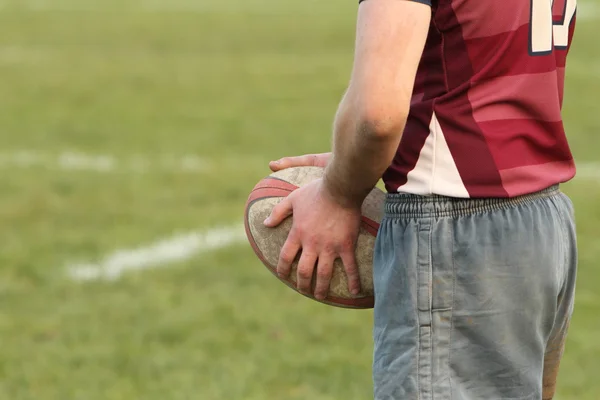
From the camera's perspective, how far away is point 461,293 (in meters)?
1.95

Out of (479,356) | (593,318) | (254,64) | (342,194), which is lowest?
(254,64)

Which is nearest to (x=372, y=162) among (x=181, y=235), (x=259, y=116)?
(x=181, y=235)

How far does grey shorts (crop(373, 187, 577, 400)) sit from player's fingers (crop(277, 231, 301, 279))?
19 centimetres

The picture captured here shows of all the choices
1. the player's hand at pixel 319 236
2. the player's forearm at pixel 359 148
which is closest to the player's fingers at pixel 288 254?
the player's hand at pixel 319 236

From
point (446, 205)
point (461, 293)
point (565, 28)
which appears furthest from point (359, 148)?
point (565, 28)

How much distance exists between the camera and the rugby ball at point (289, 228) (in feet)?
7.02

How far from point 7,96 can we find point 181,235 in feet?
13.4

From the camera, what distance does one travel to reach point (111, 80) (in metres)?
9.70

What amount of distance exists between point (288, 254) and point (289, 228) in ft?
0.30

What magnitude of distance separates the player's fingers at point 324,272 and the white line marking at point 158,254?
9.21ft

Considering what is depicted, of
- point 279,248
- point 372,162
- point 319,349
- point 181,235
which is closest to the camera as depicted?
point 372,162

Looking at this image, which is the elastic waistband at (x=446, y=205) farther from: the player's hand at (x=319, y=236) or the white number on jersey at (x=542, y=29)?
the white number on jersey at (x=542, y=29)

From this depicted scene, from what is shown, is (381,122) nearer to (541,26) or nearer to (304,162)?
(541,26)

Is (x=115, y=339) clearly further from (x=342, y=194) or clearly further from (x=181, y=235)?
(x=342, y=194)
